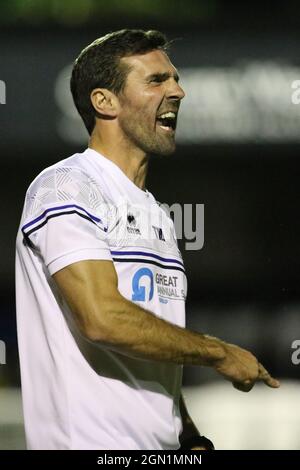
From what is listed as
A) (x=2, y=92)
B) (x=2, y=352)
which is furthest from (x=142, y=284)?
(x=2, y=92)

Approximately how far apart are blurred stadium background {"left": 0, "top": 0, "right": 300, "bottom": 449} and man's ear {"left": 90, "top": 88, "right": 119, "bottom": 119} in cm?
289

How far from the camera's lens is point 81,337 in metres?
2.02

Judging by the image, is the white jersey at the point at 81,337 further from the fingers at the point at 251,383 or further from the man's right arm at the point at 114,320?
the fingers at the point at 251,383

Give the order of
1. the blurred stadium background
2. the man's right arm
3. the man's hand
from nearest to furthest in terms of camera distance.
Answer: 1. the man's right arm
2. the man's hand
3. the blurred stadium background

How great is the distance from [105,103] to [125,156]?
0.16m

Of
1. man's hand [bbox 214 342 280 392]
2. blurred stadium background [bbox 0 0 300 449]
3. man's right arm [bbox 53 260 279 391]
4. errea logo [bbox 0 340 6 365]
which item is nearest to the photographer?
man's right arm [bbox 53 260 279 391]

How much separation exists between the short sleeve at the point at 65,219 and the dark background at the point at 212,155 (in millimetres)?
3168

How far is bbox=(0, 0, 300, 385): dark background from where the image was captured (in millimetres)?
5297

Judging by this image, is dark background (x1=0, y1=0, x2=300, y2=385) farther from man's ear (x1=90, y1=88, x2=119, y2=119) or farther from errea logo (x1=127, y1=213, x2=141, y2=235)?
errea logo (x1=127, y1=213, x2=141, y2=235)

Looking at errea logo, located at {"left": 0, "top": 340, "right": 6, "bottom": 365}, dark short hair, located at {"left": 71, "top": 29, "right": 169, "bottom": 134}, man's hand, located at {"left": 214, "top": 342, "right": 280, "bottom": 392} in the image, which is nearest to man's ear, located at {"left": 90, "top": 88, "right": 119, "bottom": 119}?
dark short hair, located at {"left": 71, "top": 29, "right": 169, "bottom": 134}

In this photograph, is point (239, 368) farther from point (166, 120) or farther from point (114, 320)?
point (166, 120)

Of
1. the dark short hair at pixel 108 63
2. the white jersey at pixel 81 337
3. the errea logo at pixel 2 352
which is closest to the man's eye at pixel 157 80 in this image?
the dark short hair at pixel 108 63
